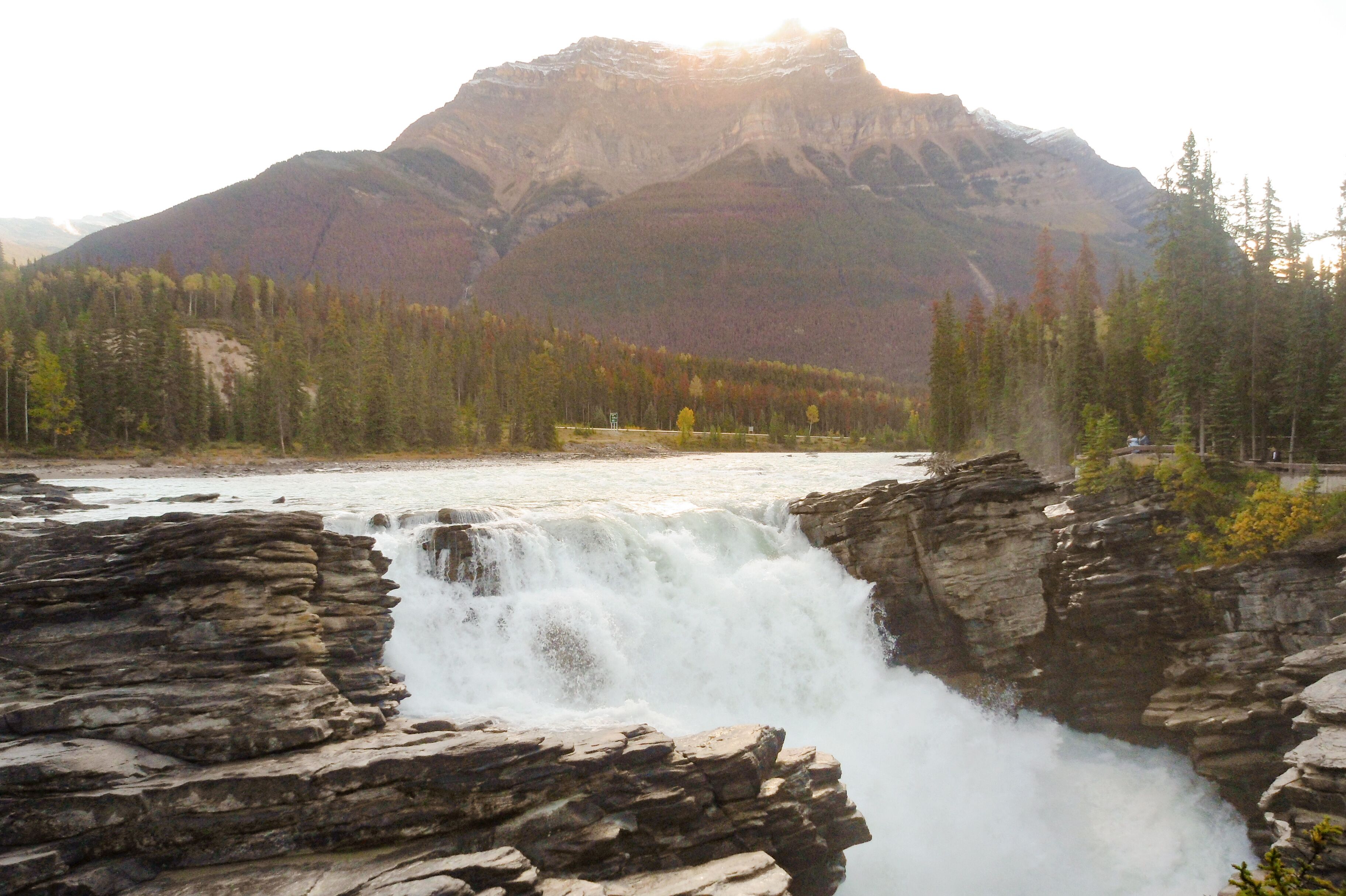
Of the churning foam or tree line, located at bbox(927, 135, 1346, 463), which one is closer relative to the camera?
the churning foam

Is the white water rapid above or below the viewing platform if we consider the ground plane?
below

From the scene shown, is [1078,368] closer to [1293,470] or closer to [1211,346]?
[1211,346]

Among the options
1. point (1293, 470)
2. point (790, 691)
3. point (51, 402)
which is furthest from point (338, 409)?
point (1293, 470)

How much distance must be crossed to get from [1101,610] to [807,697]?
11.3m

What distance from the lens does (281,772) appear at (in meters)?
14.1

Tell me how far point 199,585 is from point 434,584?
872 centimetres

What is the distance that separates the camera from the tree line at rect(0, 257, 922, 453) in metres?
84.4

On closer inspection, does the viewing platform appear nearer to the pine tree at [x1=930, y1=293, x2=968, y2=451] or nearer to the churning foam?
the churning foam

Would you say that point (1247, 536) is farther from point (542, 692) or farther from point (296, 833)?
point (296, 833)

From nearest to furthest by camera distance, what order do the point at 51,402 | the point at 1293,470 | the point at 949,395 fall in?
the point at 1293,470 → the point at 51,402 → the point at 949,395

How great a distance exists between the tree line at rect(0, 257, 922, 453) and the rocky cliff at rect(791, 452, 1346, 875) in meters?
80.6

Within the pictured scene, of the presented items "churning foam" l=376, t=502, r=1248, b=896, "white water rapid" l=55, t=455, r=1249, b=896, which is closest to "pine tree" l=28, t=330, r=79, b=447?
"white water rapid" l=55, t=455, r=1249, b=896

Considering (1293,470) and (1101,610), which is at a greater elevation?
(1293,470)

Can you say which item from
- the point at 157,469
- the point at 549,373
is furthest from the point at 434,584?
the point at 549,373
